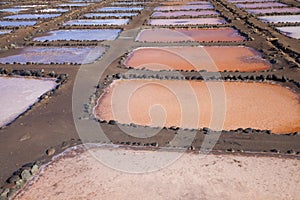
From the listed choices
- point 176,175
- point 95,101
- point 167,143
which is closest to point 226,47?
point 95,101

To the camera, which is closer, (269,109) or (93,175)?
(93,175)

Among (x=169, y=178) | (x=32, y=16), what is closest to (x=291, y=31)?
(x=169, y=178)

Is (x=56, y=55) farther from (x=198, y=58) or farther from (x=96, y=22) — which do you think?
(x=96, y=22)

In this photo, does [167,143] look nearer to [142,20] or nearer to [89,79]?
[89,79]

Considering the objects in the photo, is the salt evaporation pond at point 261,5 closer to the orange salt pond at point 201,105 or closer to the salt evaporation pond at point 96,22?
the salt evaporation pond at point 96,22

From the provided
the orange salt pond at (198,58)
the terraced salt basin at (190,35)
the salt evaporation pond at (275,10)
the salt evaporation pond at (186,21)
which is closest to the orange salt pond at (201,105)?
the orange salt pond at (198,58)

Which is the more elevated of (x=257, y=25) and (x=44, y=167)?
(x=257, y=25)
